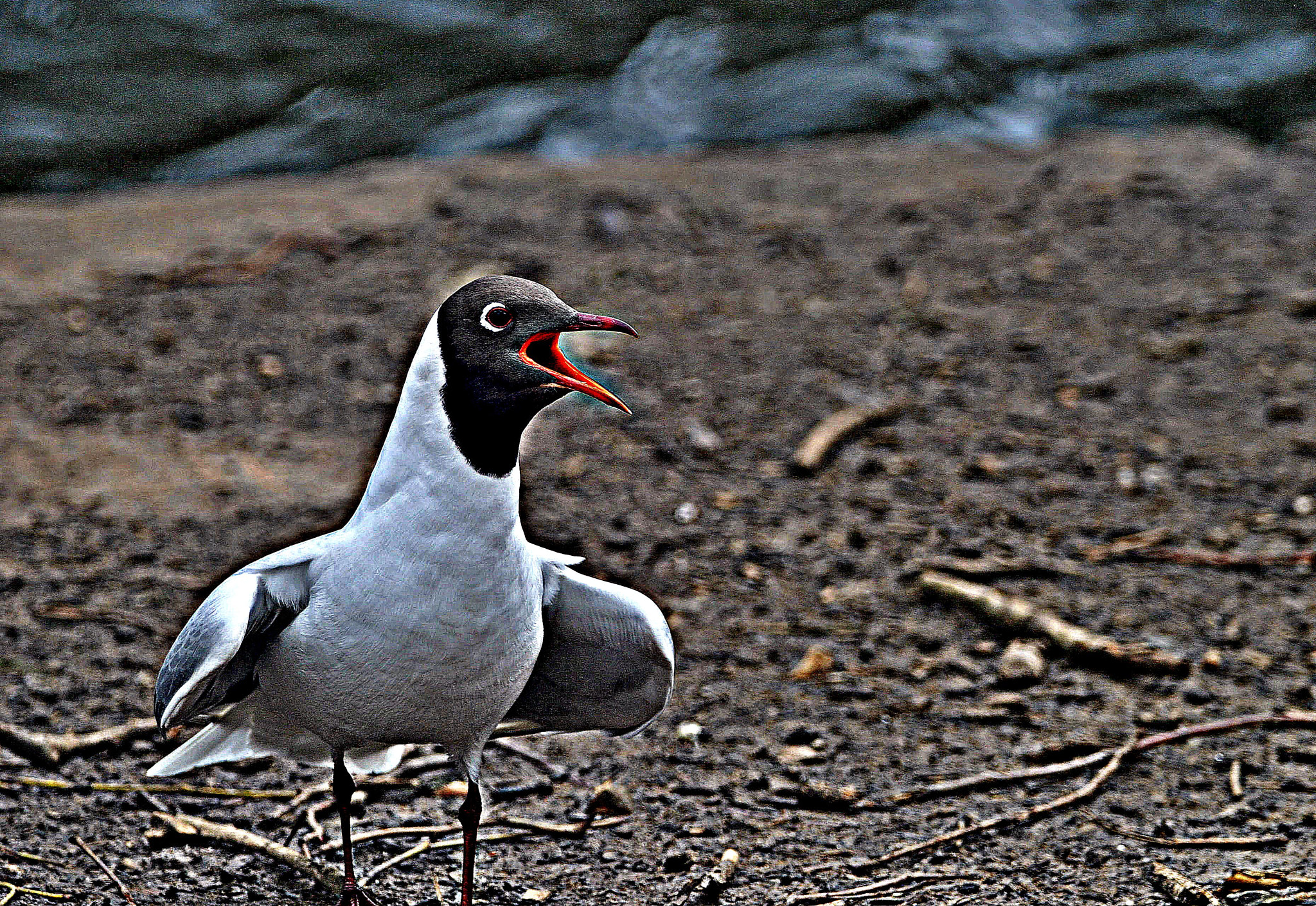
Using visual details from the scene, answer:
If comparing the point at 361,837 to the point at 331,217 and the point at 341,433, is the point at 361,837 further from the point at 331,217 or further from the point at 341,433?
the point at 331,217

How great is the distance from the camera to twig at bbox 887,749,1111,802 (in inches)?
151

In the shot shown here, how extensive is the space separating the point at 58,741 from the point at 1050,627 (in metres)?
2.74

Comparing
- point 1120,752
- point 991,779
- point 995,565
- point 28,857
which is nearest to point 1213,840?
point 1120,752

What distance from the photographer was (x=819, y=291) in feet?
22.4

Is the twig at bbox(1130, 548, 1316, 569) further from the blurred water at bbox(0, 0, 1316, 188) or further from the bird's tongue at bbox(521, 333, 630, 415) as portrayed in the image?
the blurred water at bbox(0, 0, 1316, 188)

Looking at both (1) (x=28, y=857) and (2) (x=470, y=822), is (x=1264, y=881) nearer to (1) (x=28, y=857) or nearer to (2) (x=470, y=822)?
(2) (x=470, y=822)

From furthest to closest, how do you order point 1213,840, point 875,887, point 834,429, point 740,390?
point 740,390
point 834,429
point 1213,840
point 875,887

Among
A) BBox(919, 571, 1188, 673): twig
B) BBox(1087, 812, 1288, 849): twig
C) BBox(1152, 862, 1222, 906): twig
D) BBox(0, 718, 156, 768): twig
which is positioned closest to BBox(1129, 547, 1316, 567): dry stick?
BBox(919, 571, 1188, 673): twig

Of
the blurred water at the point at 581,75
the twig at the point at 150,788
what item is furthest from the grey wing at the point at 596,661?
the blurred water at the point at 581,75

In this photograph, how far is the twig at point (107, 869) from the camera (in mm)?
3400

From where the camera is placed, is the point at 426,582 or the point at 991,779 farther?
the point at 991,779

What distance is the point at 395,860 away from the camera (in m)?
3.62

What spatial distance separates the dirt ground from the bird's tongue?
1.26 m

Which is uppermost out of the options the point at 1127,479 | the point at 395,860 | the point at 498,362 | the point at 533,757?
the point at 498,362
